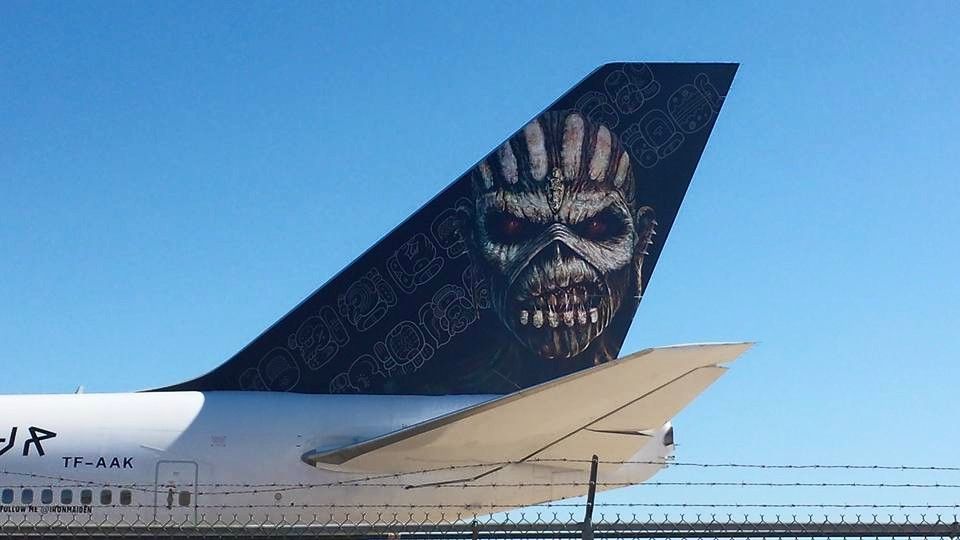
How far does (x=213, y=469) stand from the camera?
1316 cm

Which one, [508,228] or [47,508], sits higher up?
[508,228]

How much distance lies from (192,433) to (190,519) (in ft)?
3.05

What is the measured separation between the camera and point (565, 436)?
39.6 feet

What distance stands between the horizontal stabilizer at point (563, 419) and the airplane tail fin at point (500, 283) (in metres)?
1.37

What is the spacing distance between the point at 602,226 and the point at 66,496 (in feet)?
21.2

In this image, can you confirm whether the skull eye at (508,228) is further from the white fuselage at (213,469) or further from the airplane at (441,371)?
the white fuselage at (213,469)

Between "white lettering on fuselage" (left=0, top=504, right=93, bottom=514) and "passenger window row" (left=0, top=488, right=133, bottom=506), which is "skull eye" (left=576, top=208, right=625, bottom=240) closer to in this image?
"passenger window row" (left=0, top=488, right=133, bottom=506)

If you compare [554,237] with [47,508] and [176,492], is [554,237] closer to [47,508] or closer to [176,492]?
[176,492]

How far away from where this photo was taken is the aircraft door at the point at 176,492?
13.0 meters

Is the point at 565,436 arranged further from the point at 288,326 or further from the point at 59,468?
the point at 59,468

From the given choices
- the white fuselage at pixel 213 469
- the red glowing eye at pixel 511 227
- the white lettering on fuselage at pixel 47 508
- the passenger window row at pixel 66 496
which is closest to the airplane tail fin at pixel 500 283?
the red glowing eye at pixel 511 227

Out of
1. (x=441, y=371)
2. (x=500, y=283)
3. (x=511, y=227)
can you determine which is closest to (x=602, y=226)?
(x=511, y=227)

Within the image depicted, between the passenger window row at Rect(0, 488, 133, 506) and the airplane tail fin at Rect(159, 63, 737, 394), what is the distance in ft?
5.00

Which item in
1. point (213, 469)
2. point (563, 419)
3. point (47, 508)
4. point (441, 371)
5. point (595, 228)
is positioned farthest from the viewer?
point (595, 228)
